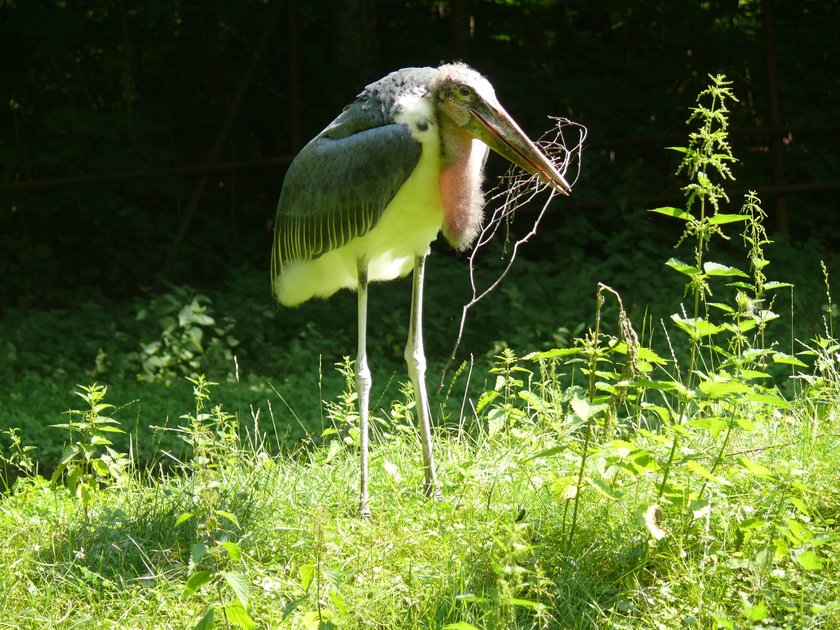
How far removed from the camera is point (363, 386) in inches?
136

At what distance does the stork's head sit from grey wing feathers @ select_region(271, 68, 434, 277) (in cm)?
15

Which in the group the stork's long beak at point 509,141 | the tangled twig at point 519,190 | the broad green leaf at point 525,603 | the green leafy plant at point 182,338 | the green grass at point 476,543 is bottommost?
the green leafy plant at point 182,338

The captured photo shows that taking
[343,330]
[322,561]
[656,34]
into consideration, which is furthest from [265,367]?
[656,34]

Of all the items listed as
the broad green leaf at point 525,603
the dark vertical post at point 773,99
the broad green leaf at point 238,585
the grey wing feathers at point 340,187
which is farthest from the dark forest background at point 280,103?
the broad green leaf at point 525,603

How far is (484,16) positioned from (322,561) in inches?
232

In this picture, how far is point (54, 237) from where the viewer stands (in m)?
7.44

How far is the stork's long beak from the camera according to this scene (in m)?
3.14

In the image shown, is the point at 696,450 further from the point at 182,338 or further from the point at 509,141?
the point at 182,338

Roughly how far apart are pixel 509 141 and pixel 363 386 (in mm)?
869

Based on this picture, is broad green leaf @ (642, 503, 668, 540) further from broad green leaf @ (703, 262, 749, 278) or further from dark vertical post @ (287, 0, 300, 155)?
dark vertical post @ (287, 0, 300, 155)

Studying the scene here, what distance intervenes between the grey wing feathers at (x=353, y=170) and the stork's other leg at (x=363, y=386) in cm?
16

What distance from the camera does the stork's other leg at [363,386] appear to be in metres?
3.14

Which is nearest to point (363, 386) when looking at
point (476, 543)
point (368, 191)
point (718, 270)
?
point (368, 191)

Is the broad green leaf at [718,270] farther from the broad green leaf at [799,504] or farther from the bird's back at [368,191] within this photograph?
the bird's back at [368,191]
